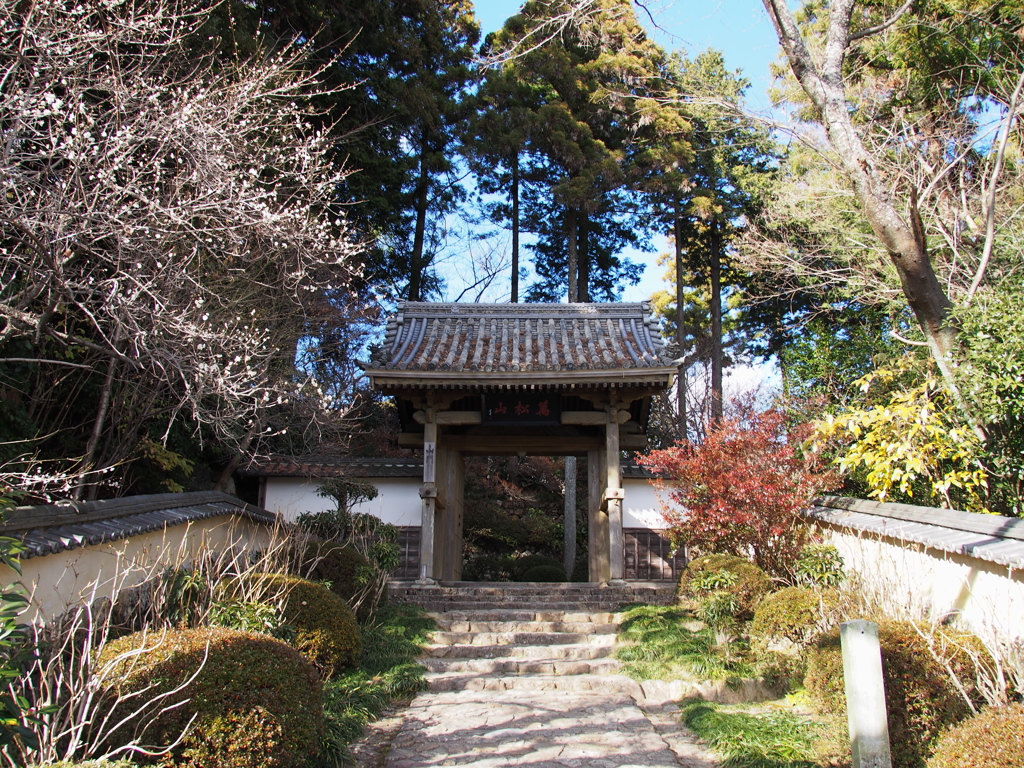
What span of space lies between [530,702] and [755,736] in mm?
1805

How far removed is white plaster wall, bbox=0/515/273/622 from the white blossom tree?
1.90 feet

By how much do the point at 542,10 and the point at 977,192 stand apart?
38.2 ft

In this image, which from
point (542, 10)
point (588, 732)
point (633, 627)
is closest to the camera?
point (588, 732)

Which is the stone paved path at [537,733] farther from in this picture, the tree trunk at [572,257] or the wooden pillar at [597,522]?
the tree trunk at [572,257]

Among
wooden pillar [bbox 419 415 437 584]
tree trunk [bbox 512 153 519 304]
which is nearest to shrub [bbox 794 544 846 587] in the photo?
wooden pillar [bbox 419 415 437 584]

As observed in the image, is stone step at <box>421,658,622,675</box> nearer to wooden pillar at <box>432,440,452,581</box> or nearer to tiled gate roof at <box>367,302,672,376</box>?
wooden pillar at <box>432,440,452,581</box>

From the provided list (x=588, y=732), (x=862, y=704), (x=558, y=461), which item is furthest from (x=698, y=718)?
(x=558, y=461)

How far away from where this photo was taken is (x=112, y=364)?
702cm

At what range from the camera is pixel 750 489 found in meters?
7.71

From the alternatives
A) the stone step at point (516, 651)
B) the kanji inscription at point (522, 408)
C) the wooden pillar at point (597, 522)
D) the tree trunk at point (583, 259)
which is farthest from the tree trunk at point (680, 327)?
the stone step at point (516, 651)

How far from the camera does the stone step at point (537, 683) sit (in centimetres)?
618

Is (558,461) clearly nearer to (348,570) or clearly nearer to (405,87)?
(405,87)

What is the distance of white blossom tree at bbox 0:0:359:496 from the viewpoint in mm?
5379

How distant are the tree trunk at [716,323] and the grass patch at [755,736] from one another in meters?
12.0
